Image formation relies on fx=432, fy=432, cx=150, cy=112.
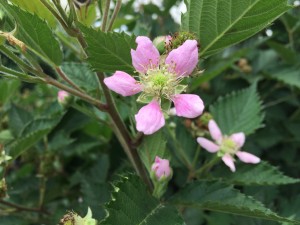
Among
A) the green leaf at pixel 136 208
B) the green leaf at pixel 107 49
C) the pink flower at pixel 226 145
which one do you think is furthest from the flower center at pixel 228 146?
the green leaf at pixel 107 49

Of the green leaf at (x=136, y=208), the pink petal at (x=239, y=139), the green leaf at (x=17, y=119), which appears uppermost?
the green leaf at (x=17, y=119)

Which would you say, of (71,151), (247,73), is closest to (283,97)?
(247,73)

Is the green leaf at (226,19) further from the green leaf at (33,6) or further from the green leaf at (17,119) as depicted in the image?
the green leaf at (17,119)

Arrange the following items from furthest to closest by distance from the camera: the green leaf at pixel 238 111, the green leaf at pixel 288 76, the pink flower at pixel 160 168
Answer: the green leaf at pixel 288 76, the green leaf at pixel 238 111, the pink flower at pixel 160 168

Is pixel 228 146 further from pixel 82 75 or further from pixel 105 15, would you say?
pixel 105 15

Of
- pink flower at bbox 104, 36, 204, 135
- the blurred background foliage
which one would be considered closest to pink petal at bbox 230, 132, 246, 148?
the blurred background foliage

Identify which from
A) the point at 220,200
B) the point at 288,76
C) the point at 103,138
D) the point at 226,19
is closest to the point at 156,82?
the point at 226,19

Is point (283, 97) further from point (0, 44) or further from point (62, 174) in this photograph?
point (0, 44)
